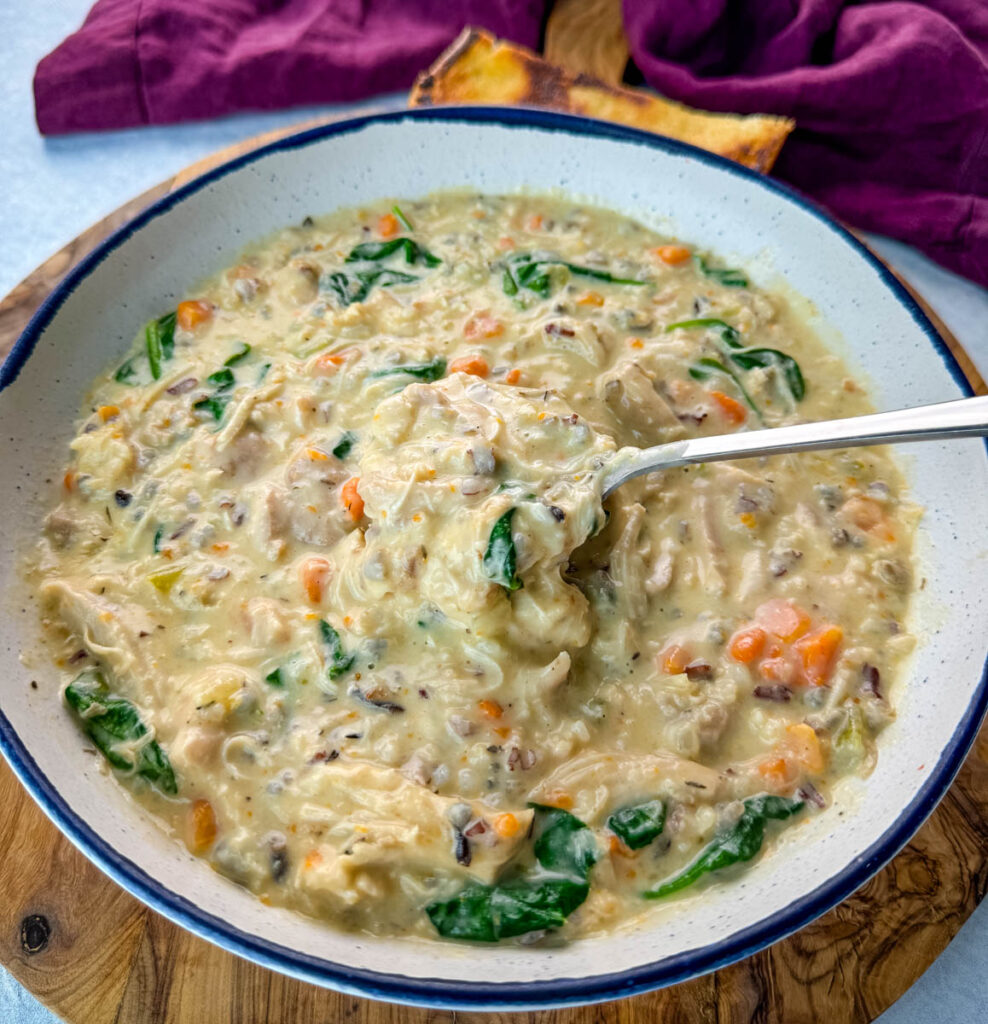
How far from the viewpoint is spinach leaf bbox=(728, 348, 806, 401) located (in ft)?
16.9

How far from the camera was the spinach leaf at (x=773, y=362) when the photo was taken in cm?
516

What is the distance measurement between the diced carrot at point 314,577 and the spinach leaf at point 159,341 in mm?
1451

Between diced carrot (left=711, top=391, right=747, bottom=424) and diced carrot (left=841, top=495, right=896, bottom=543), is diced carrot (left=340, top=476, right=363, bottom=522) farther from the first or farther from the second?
diced carrot (left=841, top=495, right=896, bottom=543)

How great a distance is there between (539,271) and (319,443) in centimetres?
159

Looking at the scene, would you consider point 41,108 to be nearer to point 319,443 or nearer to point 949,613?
point 319,443

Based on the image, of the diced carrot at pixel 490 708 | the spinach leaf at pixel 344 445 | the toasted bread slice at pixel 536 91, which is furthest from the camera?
the toasted bread slice at pixel 536 91

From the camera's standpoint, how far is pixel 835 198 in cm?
625

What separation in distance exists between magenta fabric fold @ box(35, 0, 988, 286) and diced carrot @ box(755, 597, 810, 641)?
9.70ft

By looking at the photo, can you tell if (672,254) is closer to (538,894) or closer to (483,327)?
(483,327)

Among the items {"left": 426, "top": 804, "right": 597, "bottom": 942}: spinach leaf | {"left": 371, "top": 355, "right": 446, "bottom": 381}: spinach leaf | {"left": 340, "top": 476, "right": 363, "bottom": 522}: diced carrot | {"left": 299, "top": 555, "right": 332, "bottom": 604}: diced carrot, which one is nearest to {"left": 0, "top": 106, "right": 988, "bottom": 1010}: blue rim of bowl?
{"left": 426, "top": 804, "right": 597, "bottom": 942}: spinach leaf

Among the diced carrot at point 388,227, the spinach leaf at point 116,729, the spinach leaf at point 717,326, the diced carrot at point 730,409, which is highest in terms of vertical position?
the diced carrot at point 388,227

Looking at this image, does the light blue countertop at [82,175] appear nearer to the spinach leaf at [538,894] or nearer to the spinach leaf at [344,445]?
the spinach leaf at [344,445]

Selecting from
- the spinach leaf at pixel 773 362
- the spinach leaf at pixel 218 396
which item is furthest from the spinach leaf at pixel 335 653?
the spinach leaf at pixel 773 362

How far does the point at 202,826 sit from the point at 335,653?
31.7 inches
